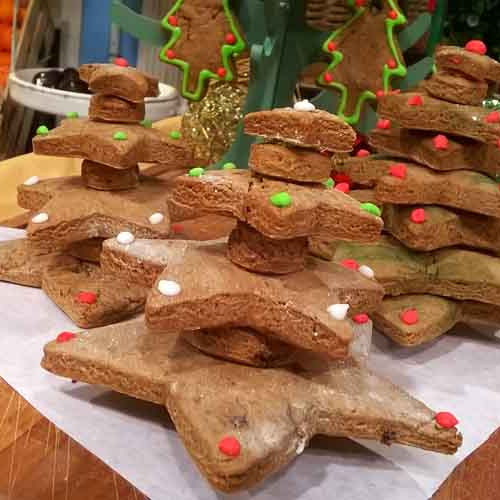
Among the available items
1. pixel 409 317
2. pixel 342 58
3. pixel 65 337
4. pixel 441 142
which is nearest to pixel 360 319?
pixel 409 317

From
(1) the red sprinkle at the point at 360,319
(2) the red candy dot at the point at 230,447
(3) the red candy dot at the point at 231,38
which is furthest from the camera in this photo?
(3) the red candy dot at the point at 231,38

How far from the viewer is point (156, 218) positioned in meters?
1.25

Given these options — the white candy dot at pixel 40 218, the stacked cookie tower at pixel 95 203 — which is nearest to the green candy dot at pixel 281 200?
the stacked cookie tower at pixel 95 203

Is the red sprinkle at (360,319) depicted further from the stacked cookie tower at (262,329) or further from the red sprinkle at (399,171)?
the red sprinkle at (399,171)

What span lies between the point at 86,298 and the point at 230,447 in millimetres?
513

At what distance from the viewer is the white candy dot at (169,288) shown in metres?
0.84

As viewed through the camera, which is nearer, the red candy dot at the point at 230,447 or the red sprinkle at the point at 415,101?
the red candy dot at the point at 230,447

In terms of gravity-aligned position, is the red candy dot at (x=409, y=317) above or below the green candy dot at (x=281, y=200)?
below

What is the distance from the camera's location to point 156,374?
91 cm

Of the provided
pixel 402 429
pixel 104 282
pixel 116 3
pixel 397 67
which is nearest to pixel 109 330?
pixel 104 282

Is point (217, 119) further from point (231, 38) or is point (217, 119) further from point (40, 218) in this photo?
point (40, 218)

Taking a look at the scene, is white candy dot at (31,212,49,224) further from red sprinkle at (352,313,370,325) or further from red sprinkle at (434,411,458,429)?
red sprinkle at (434,411,458,429)

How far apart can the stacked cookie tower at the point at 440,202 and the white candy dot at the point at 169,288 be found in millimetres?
492

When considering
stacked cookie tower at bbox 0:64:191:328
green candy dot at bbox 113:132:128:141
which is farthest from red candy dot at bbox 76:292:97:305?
green candy dot at bbox 113:132:128:141
